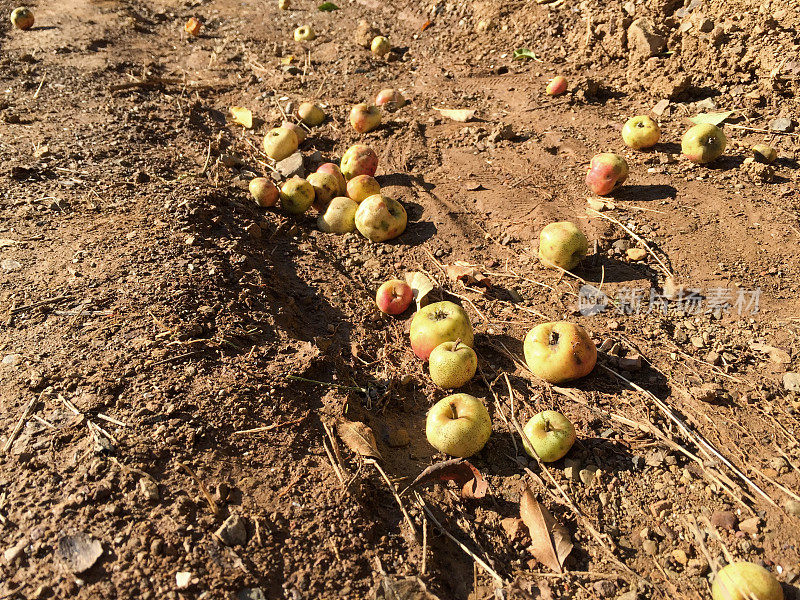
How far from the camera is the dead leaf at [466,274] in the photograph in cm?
431

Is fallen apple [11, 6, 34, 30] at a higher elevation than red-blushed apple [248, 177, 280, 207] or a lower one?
higher

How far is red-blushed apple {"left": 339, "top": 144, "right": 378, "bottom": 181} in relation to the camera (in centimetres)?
539

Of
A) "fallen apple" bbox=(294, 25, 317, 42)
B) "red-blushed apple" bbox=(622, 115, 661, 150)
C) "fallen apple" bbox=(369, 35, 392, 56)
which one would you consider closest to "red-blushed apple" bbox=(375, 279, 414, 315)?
"red-blushed apple" bbox=(622, 115, 661, 150)

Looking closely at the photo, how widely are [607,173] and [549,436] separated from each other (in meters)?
2.72

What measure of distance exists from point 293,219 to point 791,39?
5195 millimetres

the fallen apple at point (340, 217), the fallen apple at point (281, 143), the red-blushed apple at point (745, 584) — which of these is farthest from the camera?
the fallen apple at point (281, 143)

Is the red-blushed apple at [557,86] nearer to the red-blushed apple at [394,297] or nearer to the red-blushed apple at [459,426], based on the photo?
the red-blushed apple at [394,297]

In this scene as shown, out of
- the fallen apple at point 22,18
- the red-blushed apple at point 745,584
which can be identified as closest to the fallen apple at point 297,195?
the red-blushed apple at point 745,584

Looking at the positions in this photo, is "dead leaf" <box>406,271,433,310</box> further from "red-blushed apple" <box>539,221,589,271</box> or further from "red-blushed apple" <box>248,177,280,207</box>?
"red-blushed apple" <box>248,177,280,207</box>

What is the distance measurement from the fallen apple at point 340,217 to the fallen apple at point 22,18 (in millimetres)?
6757

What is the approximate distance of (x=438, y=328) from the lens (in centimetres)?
363

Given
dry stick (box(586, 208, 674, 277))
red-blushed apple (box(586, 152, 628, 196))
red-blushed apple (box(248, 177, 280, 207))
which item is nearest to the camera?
dry stick (box(586, 208, 674, 277))

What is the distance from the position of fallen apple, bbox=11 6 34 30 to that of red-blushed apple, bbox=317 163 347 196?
20.7 ft

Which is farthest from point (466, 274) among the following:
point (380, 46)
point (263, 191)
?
point (380, 46)
